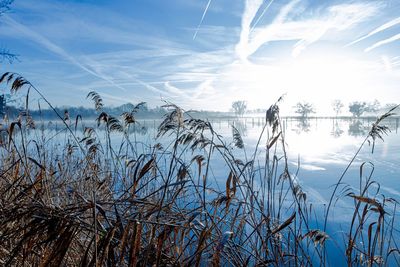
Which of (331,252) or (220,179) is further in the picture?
(220,179)

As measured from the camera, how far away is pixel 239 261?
1.70 meters

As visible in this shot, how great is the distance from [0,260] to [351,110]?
85.1 m

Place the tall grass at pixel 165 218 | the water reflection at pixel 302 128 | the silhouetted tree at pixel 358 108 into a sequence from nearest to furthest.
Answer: the tall grass at pixel 165 218 → the water reflection at pixel 302 128 → the silhouetted tree at pixel 358 108

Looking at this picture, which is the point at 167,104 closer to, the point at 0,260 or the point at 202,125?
the point at 202,125

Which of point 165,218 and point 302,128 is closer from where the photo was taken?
point 165,218

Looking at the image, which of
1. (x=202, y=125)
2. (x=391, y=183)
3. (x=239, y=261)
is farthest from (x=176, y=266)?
(x=391, y=183)

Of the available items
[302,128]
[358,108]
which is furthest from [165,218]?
[358,108]

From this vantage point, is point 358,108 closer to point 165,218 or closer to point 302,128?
point 302,128

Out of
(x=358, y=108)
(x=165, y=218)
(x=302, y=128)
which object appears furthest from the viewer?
(x=358, y=108)

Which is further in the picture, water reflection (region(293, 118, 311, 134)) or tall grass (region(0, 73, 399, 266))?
water reflection (region(293, 118, 311, 134))

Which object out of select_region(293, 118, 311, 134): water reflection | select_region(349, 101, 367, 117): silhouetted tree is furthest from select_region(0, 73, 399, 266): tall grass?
select_region(349, 101, 367, 117): silhouetted tree

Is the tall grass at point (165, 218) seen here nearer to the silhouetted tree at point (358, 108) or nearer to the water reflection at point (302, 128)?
the water reflection at point (302, 128)

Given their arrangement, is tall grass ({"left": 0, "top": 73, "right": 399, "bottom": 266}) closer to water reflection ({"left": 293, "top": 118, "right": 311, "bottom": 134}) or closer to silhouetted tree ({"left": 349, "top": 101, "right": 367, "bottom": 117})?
water reflection ({"left": 293, "top": 118, "right": 311, "bottom": 134})

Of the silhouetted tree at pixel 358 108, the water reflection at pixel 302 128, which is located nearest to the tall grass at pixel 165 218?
the water reflection at pixel 302 128
